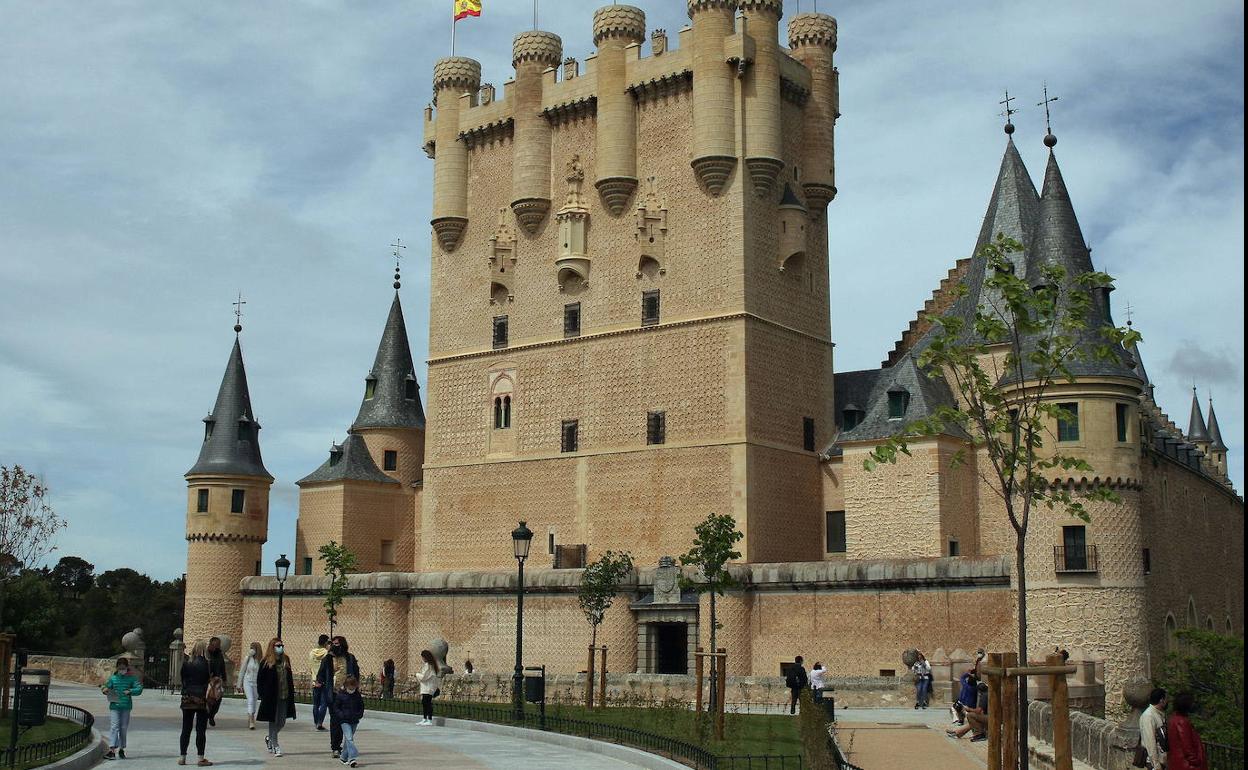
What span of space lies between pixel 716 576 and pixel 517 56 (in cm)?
2058

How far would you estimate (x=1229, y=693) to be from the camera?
2956 centimetres

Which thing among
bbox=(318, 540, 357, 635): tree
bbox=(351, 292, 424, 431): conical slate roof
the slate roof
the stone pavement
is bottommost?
the stone pavement

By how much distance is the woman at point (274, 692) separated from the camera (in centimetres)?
1727

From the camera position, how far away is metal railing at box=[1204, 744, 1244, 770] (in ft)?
44.5

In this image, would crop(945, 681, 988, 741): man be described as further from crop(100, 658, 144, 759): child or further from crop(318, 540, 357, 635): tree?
crop(318, 540, 357, 635): tree

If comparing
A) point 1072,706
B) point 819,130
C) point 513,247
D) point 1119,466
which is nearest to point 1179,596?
point 1119,466

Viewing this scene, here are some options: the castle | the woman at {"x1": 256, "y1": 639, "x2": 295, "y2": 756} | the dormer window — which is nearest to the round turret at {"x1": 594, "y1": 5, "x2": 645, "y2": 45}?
the castle

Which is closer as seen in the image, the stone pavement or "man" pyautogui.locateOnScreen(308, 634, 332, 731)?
the stone pavement

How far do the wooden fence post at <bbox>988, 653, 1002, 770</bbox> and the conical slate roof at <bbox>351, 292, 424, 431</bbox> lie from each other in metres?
38.5

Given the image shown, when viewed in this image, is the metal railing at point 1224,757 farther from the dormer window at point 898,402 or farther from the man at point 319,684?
the dormer window at point 898,402

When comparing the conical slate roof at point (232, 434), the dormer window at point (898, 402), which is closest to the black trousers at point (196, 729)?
the dormer window at point (898, 402)

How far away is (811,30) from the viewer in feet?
144

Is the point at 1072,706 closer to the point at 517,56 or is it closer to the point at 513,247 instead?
the point at 513,247

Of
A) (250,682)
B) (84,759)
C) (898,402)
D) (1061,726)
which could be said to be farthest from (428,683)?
(898,402)
